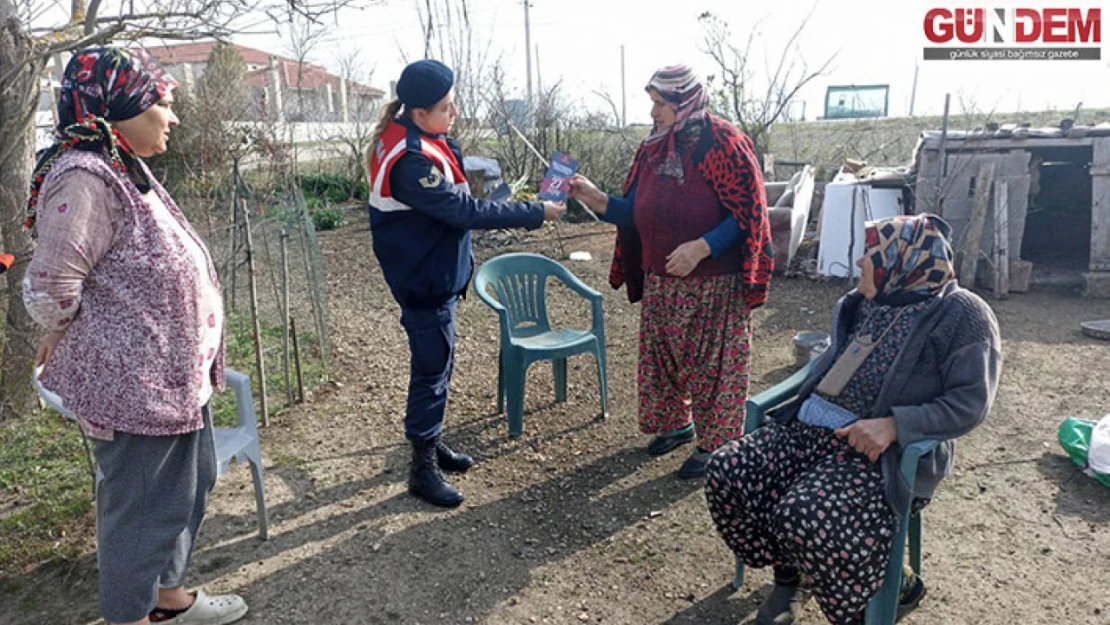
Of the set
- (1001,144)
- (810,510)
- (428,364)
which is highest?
(1001,144)

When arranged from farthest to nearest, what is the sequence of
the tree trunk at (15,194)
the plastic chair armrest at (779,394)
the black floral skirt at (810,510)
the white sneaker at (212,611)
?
the tree trunk at (15,194) < the plastic chair armrest at (779,394) < the white sneaker at (212,611) < the black floral skirt at (810,510)

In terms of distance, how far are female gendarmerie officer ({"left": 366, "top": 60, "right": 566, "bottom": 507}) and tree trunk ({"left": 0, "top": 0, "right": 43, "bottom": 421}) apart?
7.00 ft

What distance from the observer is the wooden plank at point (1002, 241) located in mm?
6859

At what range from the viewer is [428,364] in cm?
318

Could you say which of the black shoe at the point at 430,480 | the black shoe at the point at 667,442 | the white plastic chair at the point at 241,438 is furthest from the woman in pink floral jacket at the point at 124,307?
the black shoe at the point at 667,442

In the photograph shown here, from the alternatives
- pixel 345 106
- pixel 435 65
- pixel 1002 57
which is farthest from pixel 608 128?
pixel 435 65

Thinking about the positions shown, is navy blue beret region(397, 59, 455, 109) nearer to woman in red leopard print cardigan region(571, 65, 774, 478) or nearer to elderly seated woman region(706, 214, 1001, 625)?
woman in red leopard print cardigan region(571, 65, 774, 478)

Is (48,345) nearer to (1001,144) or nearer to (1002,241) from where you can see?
(1002,241)

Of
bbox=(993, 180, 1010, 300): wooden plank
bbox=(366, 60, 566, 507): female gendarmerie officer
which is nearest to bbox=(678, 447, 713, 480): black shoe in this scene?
bbox=(366, 60, 566, 507): female gendarmerie officer

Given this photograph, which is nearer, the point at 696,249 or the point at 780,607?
the point at 780,607

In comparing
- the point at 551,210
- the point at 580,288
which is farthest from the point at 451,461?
the point at 551,210

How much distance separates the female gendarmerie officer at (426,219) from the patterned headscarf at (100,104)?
1.05 m

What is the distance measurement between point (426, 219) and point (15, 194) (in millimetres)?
2567

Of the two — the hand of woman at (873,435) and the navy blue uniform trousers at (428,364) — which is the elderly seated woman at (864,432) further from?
the navy blue uniform trousers at (428,364)
